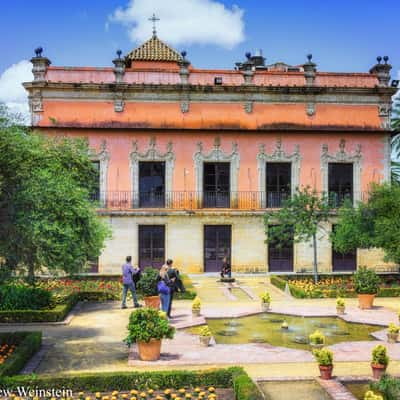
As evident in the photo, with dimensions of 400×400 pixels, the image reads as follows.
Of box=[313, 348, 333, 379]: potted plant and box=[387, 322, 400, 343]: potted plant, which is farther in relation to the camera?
box=[387, 322, 400, 343]: potted plant

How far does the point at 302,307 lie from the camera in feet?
55.7

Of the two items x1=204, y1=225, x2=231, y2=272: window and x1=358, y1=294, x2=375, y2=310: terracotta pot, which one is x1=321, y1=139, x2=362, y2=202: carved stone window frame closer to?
x1=204, y1=225, x2=231, y2=272: window

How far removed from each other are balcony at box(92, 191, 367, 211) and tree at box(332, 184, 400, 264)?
5.28m

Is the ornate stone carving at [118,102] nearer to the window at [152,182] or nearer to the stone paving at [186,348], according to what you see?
the window at [152,182]

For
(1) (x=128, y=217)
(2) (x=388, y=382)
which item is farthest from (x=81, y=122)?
(2) (x=388, y=382)

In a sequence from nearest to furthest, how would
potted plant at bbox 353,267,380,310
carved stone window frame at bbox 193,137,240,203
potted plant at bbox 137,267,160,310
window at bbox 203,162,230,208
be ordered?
potted plant at bbox 137,267,160,310
potted plant at bbox 353,267,380,310
carved stone window frame at bbox 193,137,240,203
window at bbox 203,162,230,208

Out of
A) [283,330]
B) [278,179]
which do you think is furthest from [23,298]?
[278,179]

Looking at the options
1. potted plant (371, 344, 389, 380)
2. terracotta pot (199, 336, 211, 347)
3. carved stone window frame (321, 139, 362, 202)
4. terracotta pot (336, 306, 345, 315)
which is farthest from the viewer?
carved stone window frame (321, 139, 362, 202)

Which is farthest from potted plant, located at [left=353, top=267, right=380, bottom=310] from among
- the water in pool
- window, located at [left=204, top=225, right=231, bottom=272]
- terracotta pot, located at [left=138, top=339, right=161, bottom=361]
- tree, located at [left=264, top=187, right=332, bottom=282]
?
window, located at [left=204, top=225, right=231, bottom=272]

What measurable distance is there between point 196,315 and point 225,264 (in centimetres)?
910

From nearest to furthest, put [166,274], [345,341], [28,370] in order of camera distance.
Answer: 1. [28,370]
2. [345,341]
3. [166,274]

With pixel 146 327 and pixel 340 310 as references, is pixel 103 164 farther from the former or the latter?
pixel 146 327

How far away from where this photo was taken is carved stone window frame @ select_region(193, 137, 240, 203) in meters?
27.5

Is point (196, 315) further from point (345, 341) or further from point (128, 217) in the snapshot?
point (128, 217)
